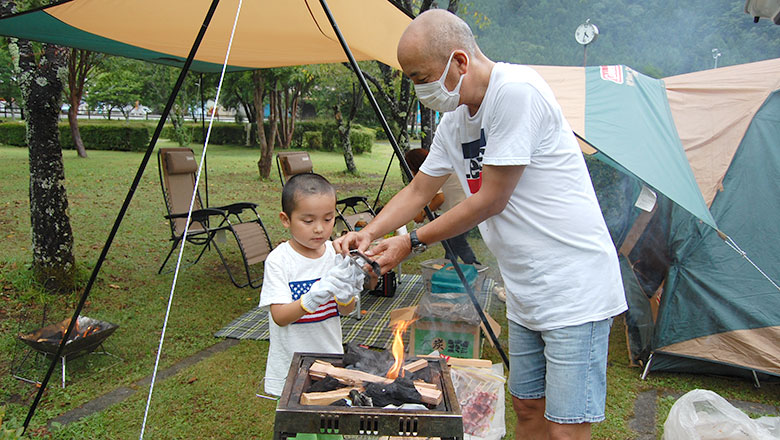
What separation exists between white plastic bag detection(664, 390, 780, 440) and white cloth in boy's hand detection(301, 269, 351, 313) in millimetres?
2144

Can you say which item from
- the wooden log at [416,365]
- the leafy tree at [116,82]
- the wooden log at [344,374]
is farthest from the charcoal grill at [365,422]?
the leafy tree at [116,82]

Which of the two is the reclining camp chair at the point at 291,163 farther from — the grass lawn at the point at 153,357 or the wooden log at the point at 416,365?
the wooden log at the point at 416,365

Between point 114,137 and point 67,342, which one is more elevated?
point 67,342

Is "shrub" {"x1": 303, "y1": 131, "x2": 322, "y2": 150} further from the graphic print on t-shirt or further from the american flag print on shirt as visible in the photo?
the graphic print on t-shirt

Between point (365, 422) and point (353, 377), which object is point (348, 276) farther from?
point (365, 422)

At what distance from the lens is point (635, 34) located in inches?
1638

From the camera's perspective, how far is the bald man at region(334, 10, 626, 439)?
1.65 m

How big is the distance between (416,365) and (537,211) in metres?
0.83

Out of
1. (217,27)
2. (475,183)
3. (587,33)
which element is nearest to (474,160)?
(475,183)

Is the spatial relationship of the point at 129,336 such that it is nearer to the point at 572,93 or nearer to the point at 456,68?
the point at 456,68

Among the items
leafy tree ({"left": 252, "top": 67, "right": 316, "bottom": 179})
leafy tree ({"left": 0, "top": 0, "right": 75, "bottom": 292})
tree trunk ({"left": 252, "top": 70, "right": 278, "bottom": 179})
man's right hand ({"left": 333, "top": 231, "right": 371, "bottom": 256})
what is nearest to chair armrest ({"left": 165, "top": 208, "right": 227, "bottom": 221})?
leafy tree ({"left": 0, "top": 0, "right": 75, "bottom": 292})

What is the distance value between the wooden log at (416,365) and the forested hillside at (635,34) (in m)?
29.4

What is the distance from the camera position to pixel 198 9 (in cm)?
418

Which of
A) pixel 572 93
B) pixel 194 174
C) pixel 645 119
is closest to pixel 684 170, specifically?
pixel 645 119
